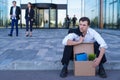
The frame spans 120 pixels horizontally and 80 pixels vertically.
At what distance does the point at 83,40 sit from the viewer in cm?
749

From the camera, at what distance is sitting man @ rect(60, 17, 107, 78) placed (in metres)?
7.19

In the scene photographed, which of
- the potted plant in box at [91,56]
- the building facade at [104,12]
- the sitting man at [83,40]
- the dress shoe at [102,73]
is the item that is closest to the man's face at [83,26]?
the sitting man at [83,40]

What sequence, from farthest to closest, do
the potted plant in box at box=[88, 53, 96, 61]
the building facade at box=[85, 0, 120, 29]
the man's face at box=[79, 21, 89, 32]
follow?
1. the building facade at box=[85, 0, 120, 29]
2. the potted plant in box at box=[88, 53, 96, 61]
3. the man's face at box=[79, 21, 89, 32]

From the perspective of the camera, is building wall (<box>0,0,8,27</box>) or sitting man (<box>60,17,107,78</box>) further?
building wall (<box>0,0,8,27</box>)

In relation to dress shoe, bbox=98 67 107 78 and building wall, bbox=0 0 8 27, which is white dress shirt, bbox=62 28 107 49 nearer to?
dress shoe, bbox=98 67 107 78

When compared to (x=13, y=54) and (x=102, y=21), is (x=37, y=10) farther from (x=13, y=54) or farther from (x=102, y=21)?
(x=13, y=54)

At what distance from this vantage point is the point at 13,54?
9609mm

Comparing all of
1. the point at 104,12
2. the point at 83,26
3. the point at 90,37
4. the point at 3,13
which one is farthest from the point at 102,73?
the point at 3,13

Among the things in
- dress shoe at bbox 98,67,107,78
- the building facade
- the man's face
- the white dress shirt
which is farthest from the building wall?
dress shoe at bbox 98,67,107,78

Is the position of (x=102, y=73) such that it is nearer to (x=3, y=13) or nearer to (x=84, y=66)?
(x=84, y=66)

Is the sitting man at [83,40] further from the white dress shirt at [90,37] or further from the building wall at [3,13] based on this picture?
the building wall at [3,13]

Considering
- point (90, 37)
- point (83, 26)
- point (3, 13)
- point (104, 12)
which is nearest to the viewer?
point (83, 26)

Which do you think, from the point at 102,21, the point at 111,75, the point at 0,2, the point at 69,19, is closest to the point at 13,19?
the point at 111,75

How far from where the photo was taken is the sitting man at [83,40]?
7.19 metres
